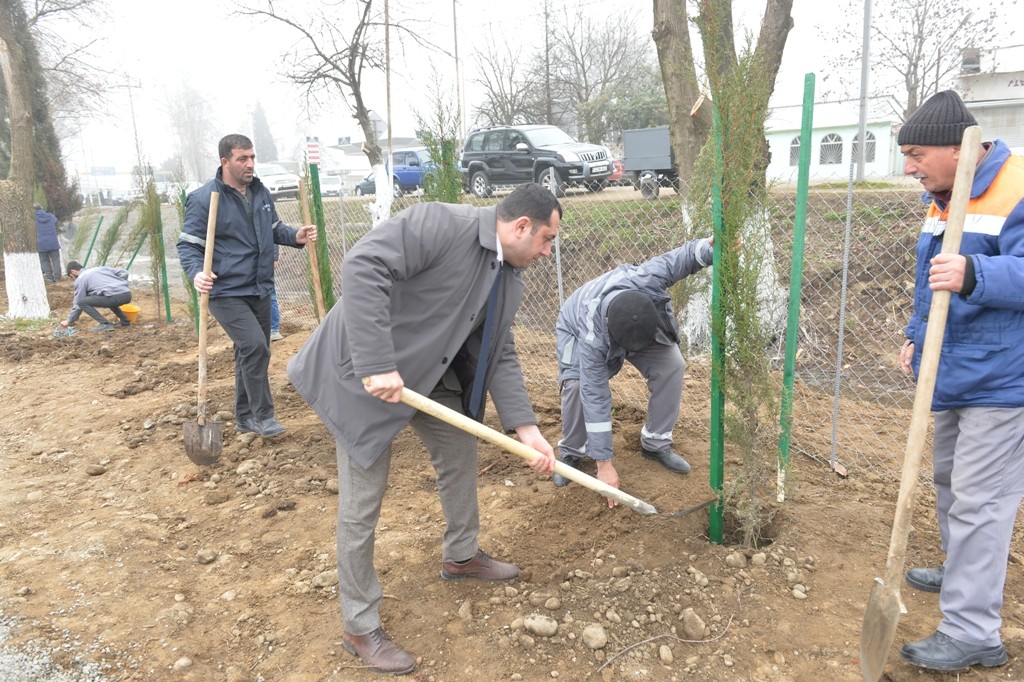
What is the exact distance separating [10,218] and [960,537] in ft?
39.3

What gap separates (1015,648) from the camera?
7.79ft

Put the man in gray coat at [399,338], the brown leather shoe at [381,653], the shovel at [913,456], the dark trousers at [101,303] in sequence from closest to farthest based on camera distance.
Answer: the shovel at [913,456]
the man in gray coat at [399,338]
the brown leather shoe at [381,653]
the dark trousers at [101,303]

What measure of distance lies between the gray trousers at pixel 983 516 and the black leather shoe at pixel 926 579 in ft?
1.49

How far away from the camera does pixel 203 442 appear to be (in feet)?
14.4

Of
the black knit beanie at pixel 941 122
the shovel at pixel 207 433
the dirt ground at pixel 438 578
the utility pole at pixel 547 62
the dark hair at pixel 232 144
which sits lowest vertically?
the dirt ground at pixel 438 578

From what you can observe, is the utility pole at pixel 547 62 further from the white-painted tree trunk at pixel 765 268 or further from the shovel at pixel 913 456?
the shovel at pixel 913 456

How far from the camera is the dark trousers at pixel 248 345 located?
Result: 4.64 meters

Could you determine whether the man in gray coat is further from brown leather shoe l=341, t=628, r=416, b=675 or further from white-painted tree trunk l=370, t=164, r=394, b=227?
white-painted tree trunk l=370, t=164, r=394, b=227

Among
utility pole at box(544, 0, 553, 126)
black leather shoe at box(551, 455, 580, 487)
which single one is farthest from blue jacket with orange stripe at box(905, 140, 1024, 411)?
utility pole at box(544, 0, 553, 126)

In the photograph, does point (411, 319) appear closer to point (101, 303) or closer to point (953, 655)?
point (953, 655)

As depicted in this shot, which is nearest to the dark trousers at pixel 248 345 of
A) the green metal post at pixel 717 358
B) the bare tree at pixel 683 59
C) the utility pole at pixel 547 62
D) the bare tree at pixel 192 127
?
the green metal post at pixel 717 358

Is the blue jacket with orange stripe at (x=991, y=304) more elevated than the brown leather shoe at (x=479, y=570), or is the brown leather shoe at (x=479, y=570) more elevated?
the blue jacket with orange stripe at (x=991, y=304)

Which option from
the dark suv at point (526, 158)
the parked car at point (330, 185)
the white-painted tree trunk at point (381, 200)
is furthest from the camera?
the parked car at point (330, 185)

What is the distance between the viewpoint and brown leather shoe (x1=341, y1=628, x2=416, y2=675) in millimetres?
2479
